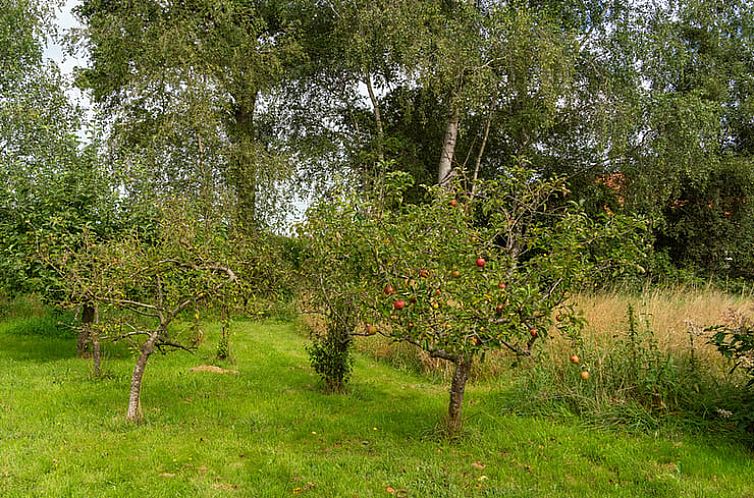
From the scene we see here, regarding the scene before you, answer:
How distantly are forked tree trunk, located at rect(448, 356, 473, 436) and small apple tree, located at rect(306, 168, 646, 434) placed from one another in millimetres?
10

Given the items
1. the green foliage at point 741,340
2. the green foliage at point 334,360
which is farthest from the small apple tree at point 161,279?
the green foliage at point 741,340

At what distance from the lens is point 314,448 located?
195 inches

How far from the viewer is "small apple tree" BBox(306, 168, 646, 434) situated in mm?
4250

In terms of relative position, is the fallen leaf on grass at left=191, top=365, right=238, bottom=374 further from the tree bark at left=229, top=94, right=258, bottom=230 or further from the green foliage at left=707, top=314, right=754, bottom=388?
the green foliage at left=707, top=314, right=754, bottom=388

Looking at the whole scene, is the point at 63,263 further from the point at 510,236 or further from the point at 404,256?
the point at 510,236

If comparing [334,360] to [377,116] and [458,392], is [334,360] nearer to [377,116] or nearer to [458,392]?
[458,392]

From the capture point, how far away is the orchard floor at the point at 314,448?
13.8 ft

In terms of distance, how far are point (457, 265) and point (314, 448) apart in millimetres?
1974

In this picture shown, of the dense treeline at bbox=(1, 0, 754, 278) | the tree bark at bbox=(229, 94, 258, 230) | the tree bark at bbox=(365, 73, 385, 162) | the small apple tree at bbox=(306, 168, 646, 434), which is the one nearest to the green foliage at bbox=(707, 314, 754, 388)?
the small apple tree at bbox=(306, 168, 646, 434)

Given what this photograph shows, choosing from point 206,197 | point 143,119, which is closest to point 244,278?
point 206,197

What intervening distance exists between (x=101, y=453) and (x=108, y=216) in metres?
4.28

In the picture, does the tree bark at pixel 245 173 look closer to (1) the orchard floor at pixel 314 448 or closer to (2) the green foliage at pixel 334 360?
(2) the green foliage at pixel 334 360

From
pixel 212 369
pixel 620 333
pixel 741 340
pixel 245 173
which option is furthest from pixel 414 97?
pixel 741 340

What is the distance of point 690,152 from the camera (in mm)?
12586
